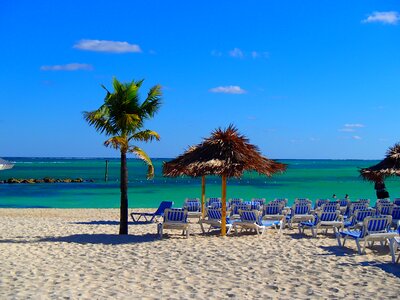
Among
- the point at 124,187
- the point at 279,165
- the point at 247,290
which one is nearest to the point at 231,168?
the point at 279,165

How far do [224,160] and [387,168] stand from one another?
24.5 feet

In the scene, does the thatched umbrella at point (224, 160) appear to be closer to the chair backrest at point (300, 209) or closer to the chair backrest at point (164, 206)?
the chair backrest at point (300, 209)

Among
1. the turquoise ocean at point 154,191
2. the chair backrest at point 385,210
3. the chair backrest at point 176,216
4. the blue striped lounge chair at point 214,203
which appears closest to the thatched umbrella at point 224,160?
the turquoise ocean at point 154,191

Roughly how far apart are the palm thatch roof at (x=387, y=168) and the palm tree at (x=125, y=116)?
8.28 m

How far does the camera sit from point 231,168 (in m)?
12.4

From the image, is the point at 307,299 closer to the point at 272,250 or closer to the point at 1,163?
the point at 272,250

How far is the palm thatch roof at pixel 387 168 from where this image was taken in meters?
17.5

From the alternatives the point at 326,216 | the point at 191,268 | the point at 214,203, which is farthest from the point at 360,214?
the point at 214,203

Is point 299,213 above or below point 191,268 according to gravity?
above

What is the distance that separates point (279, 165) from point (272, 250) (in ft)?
11.7

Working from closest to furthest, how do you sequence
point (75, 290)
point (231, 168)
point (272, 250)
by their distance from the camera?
point (75, 290)
point (272, 250)
point (231, 168)

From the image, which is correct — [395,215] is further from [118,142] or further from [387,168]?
[118,142]

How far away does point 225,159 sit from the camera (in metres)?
12.6

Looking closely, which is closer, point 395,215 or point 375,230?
point 375,230
